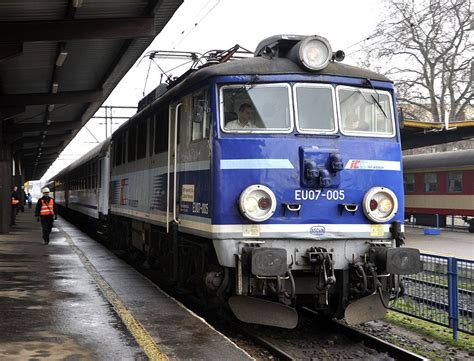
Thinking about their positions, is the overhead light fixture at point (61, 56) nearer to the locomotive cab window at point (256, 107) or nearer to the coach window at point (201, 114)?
the coach window at point (201, 114)

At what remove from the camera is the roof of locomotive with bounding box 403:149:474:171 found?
2392 cm

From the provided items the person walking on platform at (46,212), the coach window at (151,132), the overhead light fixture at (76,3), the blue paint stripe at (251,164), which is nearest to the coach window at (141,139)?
the coach window at (151,132)

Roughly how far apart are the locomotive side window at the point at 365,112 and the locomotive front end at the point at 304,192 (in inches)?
0.7

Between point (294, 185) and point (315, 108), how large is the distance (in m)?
1.06

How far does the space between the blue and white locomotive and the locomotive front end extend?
0.04 feet

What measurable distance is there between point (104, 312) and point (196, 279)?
1.28m

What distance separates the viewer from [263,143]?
22.2 ft

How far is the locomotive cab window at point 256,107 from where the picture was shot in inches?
272

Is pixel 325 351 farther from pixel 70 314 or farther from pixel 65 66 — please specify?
A: pixel 65 66

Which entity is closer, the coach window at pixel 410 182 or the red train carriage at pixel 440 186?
the red train carriage at pixel 440 186

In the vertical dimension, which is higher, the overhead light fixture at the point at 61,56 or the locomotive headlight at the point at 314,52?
the overhead light fixture at the point at 61,56

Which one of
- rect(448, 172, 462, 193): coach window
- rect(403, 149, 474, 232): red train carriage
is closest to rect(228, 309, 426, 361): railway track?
rect(403, 149, 474, 232): red train carriage

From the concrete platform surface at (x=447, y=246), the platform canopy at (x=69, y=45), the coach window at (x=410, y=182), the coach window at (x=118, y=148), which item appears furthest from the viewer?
the coach window at (x=410, y=182)

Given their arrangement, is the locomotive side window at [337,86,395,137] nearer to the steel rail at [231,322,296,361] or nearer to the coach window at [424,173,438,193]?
the steel rail at [231,322,296,361]
